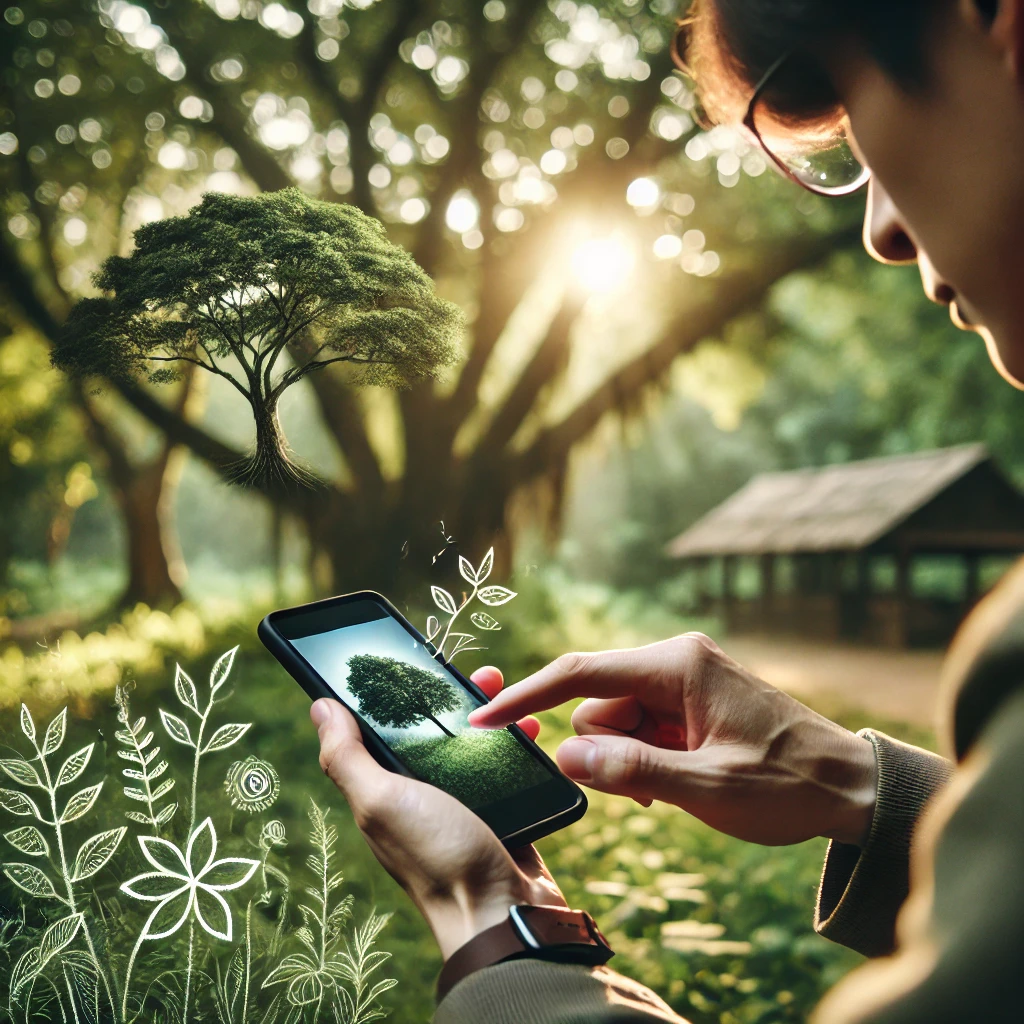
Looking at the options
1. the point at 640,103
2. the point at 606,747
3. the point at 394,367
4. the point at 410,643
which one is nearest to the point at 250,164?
the point at 394,367

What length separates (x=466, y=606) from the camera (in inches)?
36.0

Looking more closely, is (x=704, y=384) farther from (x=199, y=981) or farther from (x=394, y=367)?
(x=199, y=981)

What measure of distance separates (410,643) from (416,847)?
25 cm

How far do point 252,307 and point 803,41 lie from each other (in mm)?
539

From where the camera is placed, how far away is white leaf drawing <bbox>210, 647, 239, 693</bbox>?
33.0 inches

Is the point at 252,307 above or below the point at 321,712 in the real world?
above

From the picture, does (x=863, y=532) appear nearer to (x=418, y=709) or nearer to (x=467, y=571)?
(x=467, y=571)

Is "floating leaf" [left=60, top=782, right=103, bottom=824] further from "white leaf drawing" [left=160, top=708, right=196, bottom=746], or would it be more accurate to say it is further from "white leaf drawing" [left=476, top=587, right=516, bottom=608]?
"white leaf drawing" [left=476, top=587, right=516, bottom=608]

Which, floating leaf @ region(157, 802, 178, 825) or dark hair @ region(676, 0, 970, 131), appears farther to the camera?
floating leaf @ region(157, 802, 178, 825)

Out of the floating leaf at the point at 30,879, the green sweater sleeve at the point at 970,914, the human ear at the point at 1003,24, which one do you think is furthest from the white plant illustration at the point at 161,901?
the human ear at the point at 1003,24

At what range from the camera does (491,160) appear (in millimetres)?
1279

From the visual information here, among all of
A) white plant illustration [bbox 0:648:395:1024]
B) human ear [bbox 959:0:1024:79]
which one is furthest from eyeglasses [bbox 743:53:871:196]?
white plant illustration [bbox 0:648:395:1024]

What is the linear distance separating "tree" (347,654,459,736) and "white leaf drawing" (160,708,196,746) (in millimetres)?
208

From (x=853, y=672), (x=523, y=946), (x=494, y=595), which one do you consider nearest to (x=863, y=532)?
(x=853, y=672)
